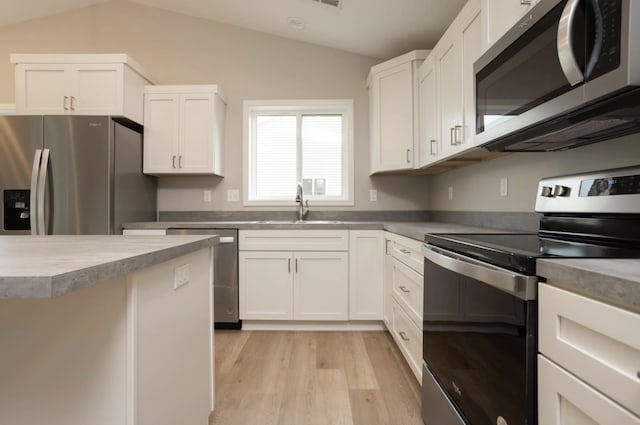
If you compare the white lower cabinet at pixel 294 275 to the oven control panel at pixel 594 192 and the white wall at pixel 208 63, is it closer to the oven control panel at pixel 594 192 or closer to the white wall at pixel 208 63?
the white wall at pixel 208 63

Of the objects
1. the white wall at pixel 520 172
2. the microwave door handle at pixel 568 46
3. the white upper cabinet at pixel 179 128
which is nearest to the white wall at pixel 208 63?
the white upper cabinet at pixel 179 128

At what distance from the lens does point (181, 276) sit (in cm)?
117

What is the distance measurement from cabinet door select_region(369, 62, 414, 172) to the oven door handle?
4.95ft

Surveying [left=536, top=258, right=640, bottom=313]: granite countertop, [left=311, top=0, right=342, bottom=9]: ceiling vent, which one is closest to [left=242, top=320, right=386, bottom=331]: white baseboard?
[left=536, top=258, right=640, bottom=313]: granite countertop

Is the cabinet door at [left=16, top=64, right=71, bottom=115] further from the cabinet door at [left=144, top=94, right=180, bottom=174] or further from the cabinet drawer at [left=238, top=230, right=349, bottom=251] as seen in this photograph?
the cabinet drawer at [left=238, top=230, right=349, bottom=251]

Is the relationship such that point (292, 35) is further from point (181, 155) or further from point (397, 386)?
point (397, 386)

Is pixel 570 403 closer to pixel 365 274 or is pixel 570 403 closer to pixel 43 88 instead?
pixel 365 274

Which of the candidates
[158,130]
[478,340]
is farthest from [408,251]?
[158,130]

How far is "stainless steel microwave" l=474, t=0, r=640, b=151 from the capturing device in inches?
30.2

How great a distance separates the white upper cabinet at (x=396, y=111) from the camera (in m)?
2.64

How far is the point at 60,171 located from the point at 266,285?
6.00 ft

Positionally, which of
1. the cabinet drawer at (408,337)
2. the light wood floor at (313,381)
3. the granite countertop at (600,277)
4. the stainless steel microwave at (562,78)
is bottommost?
the light wood floor at (313,381)

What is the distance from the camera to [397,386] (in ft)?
6.00

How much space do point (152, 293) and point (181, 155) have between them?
7.41 ft
